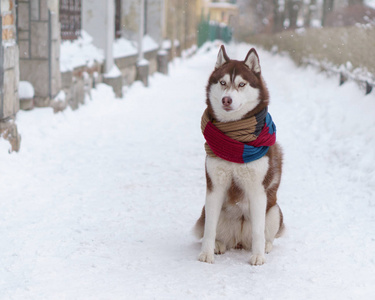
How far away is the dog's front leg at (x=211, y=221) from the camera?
3684mm

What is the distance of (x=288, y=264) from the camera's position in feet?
12.6

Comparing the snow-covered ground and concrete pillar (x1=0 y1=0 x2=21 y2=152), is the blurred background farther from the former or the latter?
the snow-covered ground

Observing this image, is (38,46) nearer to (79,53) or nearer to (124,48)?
(79,53)

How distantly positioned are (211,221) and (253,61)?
1.09m

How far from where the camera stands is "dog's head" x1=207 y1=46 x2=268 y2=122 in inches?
139

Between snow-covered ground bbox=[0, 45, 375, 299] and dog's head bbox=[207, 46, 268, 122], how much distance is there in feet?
3.42

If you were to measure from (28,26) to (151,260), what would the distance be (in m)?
5.04

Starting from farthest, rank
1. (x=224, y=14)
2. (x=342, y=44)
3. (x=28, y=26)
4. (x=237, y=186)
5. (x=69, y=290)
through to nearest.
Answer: (x=224, y=14) < (x=342, y=44) < (x=28, y=26) < (x=237, y=186) < (x=69, y=290)

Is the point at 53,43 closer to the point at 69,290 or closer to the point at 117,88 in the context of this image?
the point at 117,88

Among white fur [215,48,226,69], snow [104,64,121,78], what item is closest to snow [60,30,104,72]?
snow [104,64,121,78]

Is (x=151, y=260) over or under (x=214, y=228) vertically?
under

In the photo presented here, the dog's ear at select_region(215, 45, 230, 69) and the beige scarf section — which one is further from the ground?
the dog's ear at select_region(215, 45, 230, 69)

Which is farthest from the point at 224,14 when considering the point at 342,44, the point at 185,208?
the point at 185,208

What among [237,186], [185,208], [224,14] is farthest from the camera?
[224,14]
